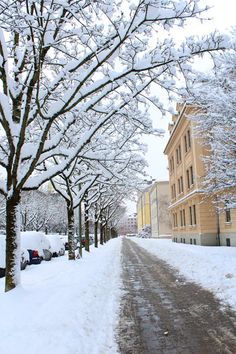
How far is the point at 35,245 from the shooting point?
19391mm

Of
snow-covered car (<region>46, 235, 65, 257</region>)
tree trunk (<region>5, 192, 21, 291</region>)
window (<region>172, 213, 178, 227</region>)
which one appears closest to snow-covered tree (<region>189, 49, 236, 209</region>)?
tree trunk (<region>5, 192, 21, 291</region>)

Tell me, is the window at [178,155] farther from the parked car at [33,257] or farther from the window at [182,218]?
the parked car at [33,257]

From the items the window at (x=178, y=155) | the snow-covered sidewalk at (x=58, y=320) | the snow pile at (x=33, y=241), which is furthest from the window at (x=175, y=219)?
the snow-covered sidewalk at (x=58, y=320)

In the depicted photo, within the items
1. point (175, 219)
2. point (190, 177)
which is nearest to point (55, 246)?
point (190, 177)

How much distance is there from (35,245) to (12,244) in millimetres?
11550

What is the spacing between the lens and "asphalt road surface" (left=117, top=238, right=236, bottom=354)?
581cm

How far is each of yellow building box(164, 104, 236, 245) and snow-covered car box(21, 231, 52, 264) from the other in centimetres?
922

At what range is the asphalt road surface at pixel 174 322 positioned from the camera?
581 cm

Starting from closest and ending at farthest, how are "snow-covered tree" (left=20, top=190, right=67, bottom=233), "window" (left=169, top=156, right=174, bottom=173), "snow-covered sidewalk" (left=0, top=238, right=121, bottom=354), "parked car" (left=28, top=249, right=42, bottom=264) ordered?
"snow-covered sidewalk" (left=0, top=238, right=121, bottom=354)
"parked car" (left=28, top=249, right=42, bottom=264)
"window" (left=169, top=156, right=174, bottom=173)
"snow-covered tree" (left=20, top=190, right=67, bottom=233)

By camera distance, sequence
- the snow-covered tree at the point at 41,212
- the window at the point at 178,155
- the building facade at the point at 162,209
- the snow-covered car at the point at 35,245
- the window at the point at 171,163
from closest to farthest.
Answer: the snow-covered car at the point at 35,245 < the window at the point at 178,155 < the window at the point at 171,163 < the snow-covered tree at the point at 41,212 < the building facade at the point at 162,209

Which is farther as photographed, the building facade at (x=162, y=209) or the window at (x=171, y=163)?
the building facade at (x=162, y=209)

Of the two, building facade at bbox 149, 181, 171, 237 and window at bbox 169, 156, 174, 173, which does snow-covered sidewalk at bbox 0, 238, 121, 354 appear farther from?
building facade at bbox 149, 181, 171, 237

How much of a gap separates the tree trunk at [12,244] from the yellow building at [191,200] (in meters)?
15.4

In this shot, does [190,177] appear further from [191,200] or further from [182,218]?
[182,218]
